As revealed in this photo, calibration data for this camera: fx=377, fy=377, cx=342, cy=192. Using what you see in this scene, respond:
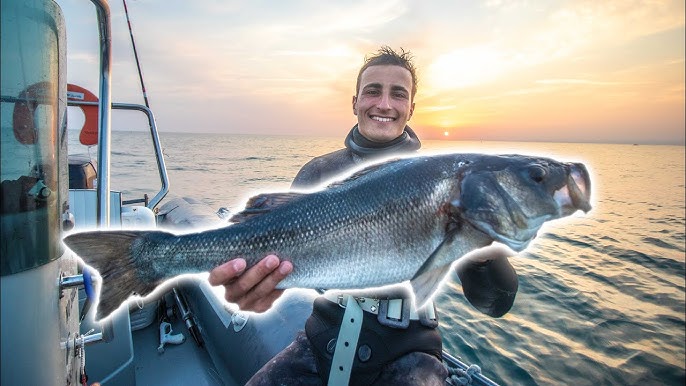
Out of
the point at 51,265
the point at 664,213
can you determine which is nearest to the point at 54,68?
the point at 51,265

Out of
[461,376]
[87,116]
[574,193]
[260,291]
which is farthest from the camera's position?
[87,116]

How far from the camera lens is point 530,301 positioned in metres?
9.54

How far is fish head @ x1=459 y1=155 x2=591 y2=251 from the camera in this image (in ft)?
7.32

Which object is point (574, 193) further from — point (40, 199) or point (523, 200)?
point (40, 199)

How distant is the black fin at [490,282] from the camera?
2830 mm

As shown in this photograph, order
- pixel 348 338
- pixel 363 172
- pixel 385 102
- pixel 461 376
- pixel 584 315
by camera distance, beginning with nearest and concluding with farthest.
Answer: pixel 363 172, pixel 348 338, pixel 385 102, pixel 461 376, pixel 584 315

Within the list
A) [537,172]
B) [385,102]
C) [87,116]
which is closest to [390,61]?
[385,102]

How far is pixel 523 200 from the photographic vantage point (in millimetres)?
2273

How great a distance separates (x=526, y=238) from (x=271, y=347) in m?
2.89

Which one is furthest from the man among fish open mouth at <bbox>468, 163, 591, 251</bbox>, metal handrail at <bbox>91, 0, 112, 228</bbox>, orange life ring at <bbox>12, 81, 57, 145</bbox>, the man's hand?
orange life ring at <bbox>12, 81, 57, 145</bbox>

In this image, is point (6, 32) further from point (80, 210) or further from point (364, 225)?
point (80, 210)

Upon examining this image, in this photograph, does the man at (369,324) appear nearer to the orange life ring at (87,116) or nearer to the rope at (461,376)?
the rope at (461,376)

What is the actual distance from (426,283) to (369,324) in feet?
2.40

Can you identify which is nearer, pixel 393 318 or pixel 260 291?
pixel 260 291
